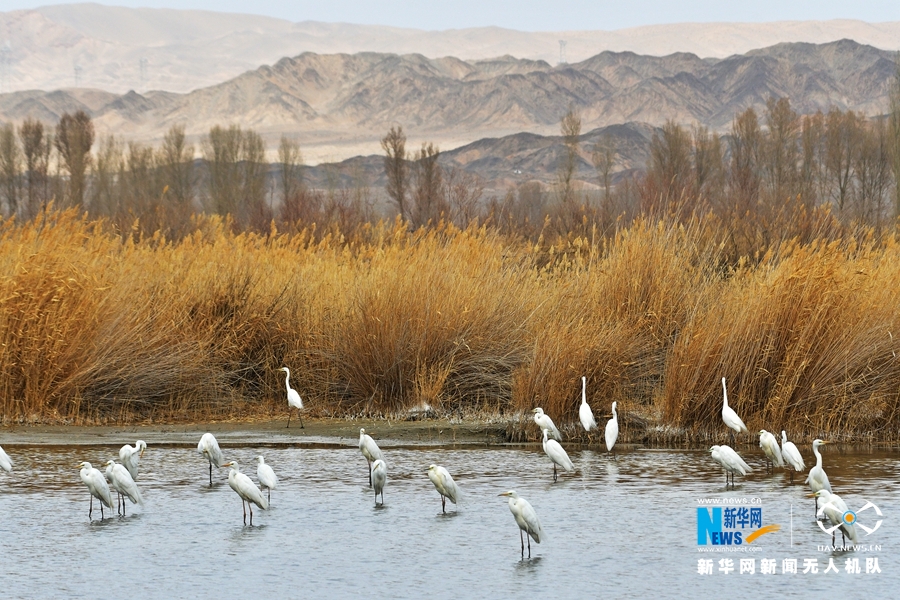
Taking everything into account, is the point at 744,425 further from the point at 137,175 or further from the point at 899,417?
the point at 137,175

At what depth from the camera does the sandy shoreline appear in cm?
1250

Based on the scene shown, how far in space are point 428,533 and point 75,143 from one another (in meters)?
81.2

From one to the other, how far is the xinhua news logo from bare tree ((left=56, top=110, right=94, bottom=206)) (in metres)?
75.6

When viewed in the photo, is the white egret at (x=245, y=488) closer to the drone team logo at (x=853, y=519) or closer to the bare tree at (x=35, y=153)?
the drone team logo at (x=853, y=519)

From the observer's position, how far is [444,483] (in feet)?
28.8

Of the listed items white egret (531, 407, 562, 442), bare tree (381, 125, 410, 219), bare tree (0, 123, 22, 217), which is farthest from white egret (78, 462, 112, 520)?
bare tree (0, 123, 22, 217)

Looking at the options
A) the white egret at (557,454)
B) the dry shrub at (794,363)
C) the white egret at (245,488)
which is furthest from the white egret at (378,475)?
the dry shrub at (794,363)

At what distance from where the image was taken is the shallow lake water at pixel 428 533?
6.96 m

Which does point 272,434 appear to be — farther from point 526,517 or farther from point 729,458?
point 526,517

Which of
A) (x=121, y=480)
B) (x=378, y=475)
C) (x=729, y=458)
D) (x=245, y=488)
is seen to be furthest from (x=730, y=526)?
(x=121, y=480)

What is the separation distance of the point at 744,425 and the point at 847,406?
1586 mm

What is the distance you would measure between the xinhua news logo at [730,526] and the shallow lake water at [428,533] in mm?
79

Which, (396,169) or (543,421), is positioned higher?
(396,169)

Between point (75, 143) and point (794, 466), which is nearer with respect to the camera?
point (794, 466)
